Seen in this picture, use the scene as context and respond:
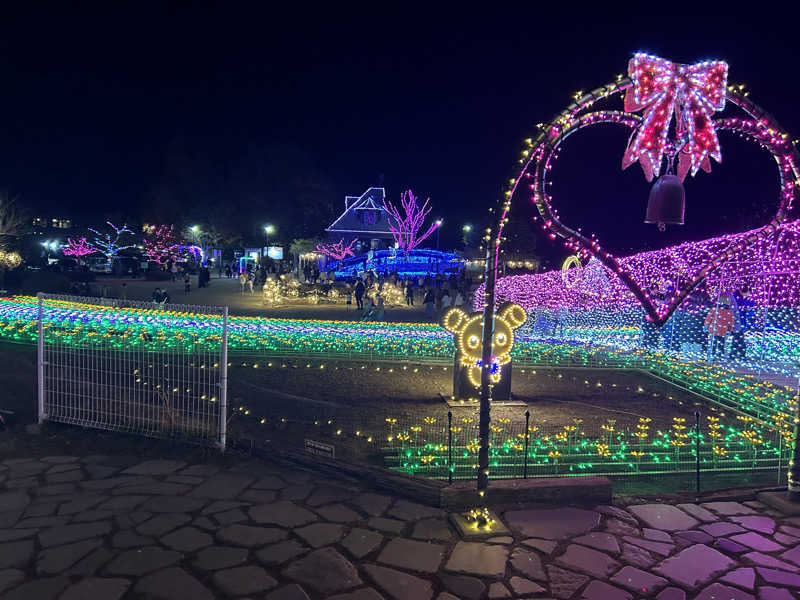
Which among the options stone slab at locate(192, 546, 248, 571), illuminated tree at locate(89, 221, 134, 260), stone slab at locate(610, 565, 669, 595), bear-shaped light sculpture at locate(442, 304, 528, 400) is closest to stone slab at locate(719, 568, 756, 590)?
stone slab at locate(610, 565, 669, 595)

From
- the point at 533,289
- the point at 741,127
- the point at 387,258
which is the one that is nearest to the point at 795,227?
the point at 741,127

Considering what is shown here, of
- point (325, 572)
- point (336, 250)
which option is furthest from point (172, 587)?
point (336, 250)

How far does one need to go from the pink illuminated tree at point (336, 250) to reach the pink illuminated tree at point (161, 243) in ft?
43.0

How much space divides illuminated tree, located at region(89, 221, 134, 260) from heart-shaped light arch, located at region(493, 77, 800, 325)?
52304mm

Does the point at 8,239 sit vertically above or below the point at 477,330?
above

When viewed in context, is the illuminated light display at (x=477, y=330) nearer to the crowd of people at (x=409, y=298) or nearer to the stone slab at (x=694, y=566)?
the stone slab at (x=694, y=566)

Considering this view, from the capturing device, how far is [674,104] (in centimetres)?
458

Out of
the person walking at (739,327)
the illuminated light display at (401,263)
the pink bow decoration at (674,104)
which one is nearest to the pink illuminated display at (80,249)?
the illuminated light display at (401,263)

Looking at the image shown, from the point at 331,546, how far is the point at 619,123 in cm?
437

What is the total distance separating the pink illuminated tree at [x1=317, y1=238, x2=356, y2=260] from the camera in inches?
1954

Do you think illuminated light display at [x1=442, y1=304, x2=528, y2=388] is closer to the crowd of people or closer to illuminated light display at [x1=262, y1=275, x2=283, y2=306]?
the crowd of people

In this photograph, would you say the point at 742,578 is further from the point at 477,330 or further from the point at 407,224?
the point at 407,224

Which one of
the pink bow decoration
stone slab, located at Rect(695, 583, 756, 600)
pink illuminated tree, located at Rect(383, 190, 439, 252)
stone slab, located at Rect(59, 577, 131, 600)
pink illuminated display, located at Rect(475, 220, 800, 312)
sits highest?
pink illuminated tree, located at Rect(383, 190, 439, 252)

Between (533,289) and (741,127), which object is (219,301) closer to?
(533,289)
